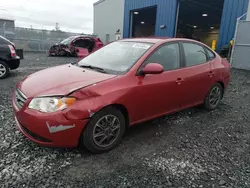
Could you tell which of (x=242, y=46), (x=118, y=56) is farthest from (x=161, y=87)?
(x=242, y=46)

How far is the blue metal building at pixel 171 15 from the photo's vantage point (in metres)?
11.0

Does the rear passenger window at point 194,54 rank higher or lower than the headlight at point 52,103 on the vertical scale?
higher

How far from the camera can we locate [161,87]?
309cm

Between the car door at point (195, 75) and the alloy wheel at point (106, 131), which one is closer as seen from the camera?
the alloy wheel at point (106, 131)

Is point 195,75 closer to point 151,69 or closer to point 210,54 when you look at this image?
point 210,54

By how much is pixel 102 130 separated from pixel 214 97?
2.79 m

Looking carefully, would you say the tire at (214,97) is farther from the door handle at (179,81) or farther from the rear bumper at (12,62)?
the rear bumper at (12,62)

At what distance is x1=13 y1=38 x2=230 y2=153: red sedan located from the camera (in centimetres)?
234

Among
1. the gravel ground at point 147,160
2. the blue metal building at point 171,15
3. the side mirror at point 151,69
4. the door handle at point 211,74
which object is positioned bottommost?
the gravel ground at point 147,160

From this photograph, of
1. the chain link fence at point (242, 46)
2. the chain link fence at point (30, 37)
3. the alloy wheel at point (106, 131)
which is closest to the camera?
the alloy wheel at point (106, 131)

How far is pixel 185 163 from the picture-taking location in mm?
2518

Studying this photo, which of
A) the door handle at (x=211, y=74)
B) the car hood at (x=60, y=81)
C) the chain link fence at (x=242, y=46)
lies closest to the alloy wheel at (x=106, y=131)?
the car hood at (x=60, y=81)

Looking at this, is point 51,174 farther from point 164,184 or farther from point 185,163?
point 185,163

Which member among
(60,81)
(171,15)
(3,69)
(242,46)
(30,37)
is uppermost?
(171,15)
